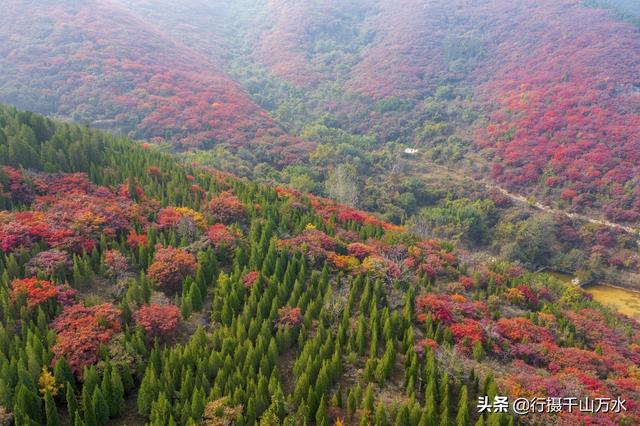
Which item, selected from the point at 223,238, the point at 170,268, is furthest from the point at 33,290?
the point at 223,238

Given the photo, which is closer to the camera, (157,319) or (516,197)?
(157,319)

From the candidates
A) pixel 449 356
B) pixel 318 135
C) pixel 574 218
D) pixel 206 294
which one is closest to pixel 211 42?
pixel 318 135

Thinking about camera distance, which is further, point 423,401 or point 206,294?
point 206,294

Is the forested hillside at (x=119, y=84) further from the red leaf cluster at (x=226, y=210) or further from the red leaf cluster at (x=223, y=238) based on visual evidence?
the red leaf cluster at (x=223, y=238)

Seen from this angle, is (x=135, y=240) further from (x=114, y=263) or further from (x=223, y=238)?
(x=223, y=238)

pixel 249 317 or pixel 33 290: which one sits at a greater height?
pixel 33 290

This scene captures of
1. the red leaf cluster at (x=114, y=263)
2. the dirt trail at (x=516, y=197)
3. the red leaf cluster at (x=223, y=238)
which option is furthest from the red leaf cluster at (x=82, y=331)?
the dirt trail at (x=516, y=197)

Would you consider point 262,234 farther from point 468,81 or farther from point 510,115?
point 468,81

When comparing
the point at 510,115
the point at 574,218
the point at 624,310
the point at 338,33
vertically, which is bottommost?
the point at 624,310

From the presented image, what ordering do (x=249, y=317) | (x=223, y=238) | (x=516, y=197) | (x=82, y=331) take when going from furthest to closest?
(x=516, y=197) < (x=223, y=238) < (x=249, y=317) < (x=82, y=331)
